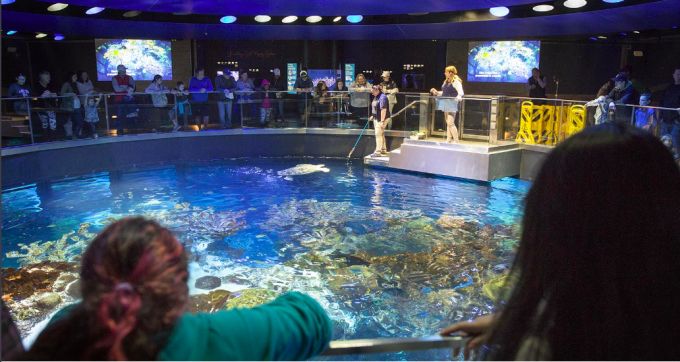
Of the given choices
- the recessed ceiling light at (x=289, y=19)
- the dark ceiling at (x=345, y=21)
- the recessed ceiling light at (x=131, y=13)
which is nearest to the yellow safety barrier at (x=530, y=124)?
the dark ceiling at (x=345, y=21)

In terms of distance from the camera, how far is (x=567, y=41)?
54.1 feet

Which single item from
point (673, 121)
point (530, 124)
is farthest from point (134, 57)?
point (673, 121)

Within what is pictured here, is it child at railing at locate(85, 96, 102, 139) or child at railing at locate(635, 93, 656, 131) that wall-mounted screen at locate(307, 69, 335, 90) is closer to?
child at railing at locate(85, 96, 102, 139)

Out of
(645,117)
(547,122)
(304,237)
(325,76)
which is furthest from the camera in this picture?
(325,76)

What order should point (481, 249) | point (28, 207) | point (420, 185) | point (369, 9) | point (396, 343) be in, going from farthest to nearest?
1. point (369, 9)
2. point (420, 185)
3. point (28, 207)
4. point (481, 249)
5. point (396, 343)

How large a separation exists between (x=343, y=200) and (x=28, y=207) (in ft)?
16.4

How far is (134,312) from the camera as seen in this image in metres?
1.02

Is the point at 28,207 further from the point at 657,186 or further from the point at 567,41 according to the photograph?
the point at 567,41

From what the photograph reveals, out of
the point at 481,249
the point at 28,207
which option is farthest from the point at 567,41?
the point at 28,207

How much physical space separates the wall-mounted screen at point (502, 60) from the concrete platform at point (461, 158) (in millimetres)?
6499

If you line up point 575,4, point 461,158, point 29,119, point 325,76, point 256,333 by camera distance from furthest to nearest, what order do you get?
point 325,76, point 575,4, point 461,158, point 29,119, point 256,333

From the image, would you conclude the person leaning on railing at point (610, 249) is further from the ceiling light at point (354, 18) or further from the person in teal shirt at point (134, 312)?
the ceiling light at point (354, 18)

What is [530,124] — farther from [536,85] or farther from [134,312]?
[134,312]

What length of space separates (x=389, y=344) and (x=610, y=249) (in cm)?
65
